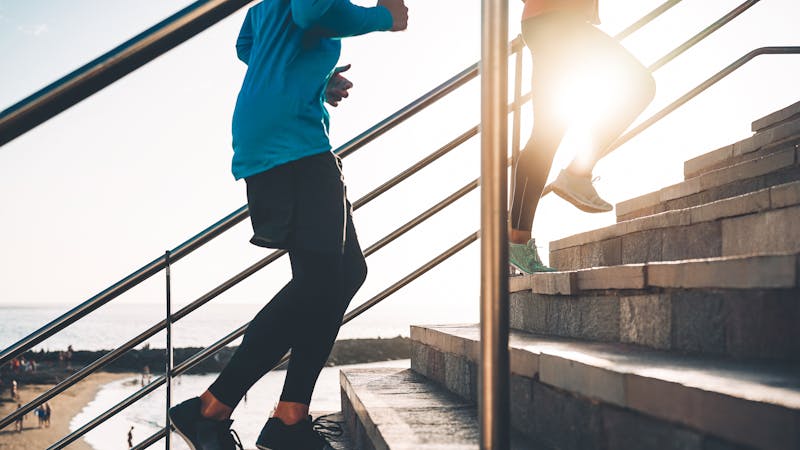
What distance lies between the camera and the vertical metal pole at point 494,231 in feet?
2.54

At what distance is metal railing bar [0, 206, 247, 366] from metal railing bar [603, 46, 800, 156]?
2.01 m

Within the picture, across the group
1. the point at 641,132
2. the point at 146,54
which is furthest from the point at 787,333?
the point at 641,132

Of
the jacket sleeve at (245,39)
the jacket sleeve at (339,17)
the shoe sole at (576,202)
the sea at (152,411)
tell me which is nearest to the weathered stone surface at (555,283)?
the shoe sole at (576,202)

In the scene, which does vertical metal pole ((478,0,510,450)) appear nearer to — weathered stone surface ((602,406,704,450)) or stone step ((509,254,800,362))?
weathered stone surface ((602,406,704,450))

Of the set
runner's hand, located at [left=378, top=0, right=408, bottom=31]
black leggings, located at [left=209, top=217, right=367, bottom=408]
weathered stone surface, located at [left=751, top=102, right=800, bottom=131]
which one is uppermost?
weathered stone surface, located at [left=751, top=102, right=800, bottom=131]

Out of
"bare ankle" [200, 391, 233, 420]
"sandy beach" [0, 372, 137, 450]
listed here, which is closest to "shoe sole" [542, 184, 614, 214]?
"bare ankle" [200, 391, 233, 420]

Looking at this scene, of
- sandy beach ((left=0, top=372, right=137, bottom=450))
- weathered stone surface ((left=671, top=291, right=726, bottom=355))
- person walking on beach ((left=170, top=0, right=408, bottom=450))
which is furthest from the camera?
sandy beach ((left=0, top=372, right=137, bottom=450))

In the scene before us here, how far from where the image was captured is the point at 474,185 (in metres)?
2.82

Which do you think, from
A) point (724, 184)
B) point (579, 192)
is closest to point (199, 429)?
point (579, 192)

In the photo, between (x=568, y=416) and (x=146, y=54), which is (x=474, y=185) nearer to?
(x=568, y=416)

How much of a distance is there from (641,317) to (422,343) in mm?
1280

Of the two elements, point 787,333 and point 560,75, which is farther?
point 560,75

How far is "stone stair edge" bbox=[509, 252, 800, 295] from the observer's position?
1.17 m

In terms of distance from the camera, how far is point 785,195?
1.79 m
